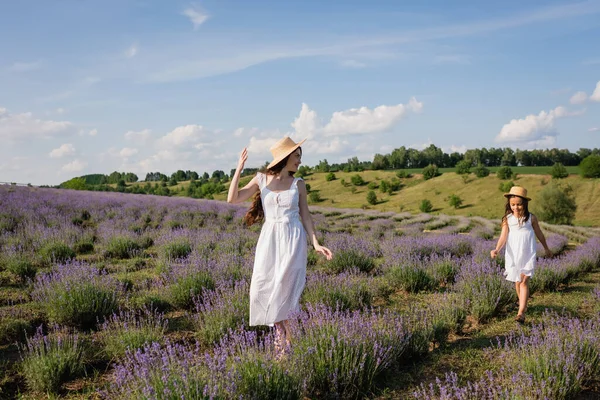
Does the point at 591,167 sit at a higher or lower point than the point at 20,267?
lower

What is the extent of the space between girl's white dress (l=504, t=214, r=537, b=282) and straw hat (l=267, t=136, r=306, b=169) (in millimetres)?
3311

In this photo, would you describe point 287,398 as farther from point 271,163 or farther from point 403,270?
point 403,270

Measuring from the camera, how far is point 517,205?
5.33m

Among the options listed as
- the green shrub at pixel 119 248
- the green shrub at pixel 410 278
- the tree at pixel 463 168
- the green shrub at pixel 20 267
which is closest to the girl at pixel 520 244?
the green shrub at pixel 410 278

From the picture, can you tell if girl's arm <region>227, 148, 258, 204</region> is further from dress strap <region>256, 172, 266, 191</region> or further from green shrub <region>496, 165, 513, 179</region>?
green shrub <region>496, 165, 513, 179</region>

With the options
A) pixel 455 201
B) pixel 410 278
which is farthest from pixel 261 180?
pixel 455 201

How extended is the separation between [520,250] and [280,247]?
11.1 feet

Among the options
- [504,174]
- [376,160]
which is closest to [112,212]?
[504,174]

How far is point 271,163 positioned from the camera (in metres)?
3.63

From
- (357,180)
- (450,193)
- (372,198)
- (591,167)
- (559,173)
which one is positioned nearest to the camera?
(591,167)

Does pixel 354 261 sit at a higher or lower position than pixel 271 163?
lower

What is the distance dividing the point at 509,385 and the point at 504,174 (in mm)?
84291

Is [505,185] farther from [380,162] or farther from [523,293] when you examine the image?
[523,293]

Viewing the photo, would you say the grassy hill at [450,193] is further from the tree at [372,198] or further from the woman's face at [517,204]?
the woman's face at [517,204]
